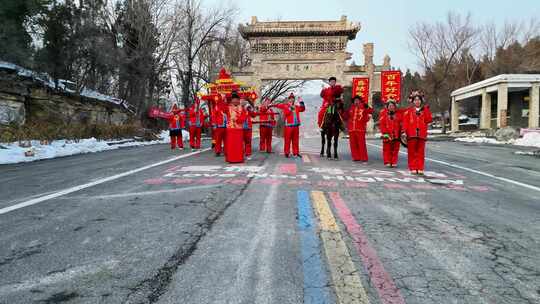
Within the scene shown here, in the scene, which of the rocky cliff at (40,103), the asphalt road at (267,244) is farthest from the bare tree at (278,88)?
the asphalt road at (267,244)

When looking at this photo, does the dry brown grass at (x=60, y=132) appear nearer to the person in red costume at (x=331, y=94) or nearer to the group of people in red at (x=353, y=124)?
the group of people in red at (x=353, y=124)

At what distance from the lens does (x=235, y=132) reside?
878 centimetres

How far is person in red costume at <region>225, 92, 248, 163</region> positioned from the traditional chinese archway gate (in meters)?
31.7

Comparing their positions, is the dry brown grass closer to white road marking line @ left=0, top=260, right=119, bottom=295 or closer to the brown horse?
the brown horse

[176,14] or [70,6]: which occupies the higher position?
[176,14]

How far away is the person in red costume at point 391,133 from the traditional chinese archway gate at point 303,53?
32.2 m

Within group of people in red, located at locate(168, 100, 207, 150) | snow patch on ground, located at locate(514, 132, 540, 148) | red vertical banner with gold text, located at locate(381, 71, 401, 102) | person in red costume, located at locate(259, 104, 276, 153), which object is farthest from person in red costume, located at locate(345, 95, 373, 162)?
red vertical banner with gold text, located at locate(381, 71, 401, 102)

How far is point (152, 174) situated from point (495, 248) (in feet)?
18.5

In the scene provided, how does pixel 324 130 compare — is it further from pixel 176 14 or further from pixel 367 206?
pixel 176 14

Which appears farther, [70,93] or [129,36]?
[129,36]

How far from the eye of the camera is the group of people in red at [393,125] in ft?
24.2

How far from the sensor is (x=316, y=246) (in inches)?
106

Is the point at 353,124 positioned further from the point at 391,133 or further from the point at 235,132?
the point at 235,132

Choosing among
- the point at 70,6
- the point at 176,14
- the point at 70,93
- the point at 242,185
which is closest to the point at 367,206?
the point at 242,185
